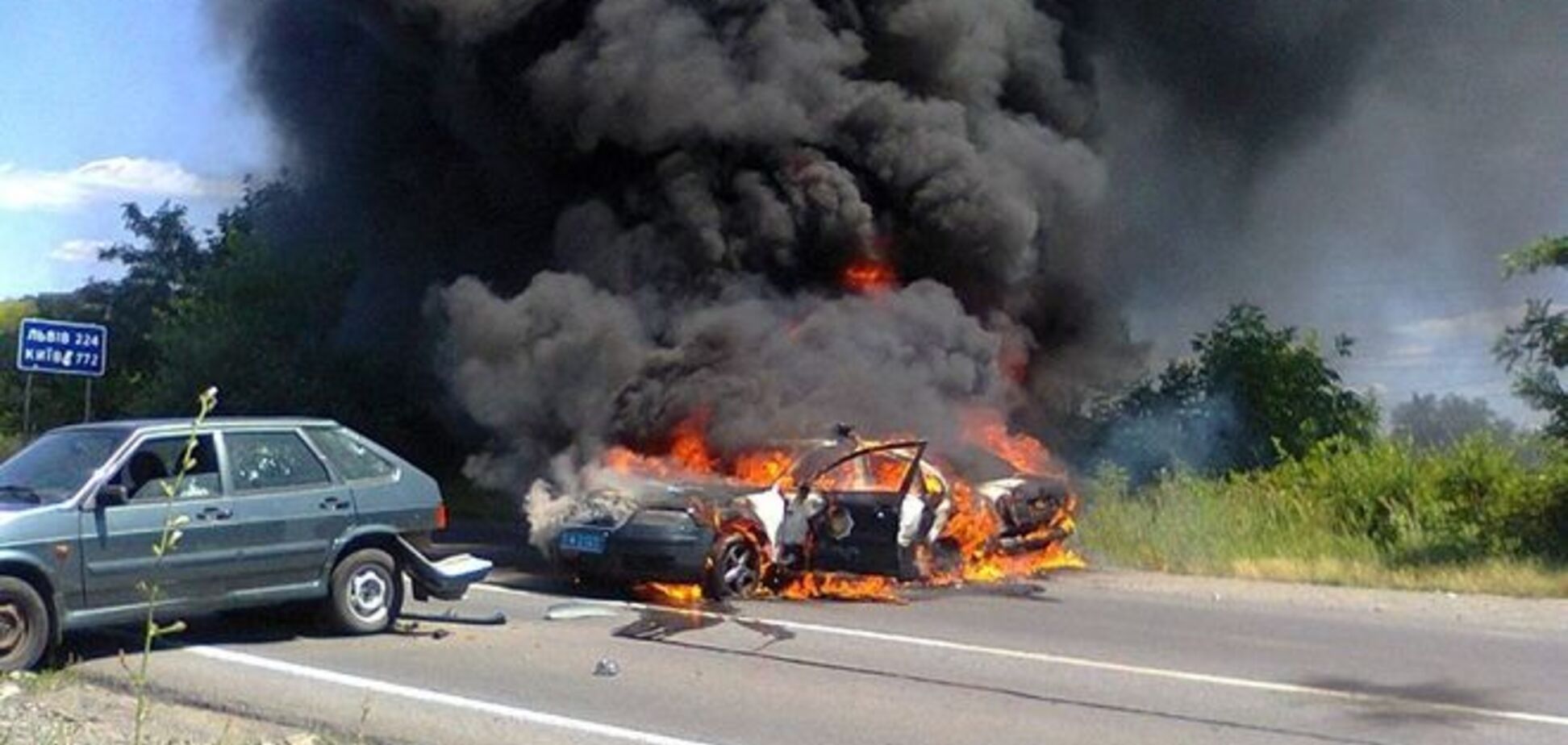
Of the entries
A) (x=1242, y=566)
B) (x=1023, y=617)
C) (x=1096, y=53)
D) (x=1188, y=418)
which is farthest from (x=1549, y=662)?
(x=1096, y=53)

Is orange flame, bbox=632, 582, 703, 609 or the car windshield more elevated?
the car windshield

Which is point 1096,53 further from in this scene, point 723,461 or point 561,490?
point 561,490

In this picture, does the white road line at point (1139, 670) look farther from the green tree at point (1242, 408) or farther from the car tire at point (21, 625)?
the green tree at point (1242, 408)

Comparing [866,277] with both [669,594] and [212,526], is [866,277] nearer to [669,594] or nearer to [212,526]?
[669,594]

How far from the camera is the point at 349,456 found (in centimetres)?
1135

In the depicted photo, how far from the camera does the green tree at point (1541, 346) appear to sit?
18156mm

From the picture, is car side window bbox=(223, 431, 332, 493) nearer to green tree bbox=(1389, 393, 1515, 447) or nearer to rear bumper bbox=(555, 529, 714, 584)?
rear bumper bbox=(555, 529, 714, 584)

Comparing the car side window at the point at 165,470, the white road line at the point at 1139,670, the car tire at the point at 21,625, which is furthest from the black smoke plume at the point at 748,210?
the car tire at the point at 21,625

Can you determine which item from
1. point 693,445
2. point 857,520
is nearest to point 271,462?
point 857,520

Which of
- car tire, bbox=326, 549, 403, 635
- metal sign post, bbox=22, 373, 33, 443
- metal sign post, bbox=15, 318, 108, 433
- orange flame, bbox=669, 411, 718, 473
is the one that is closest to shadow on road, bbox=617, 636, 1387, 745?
car tire, bbox=326, 549, 403, 635

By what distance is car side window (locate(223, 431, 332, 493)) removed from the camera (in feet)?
35.0

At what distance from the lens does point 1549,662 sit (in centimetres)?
1148

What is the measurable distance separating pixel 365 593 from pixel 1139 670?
16.8 feet

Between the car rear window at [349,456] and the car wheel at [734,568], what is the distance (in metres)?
3.16
